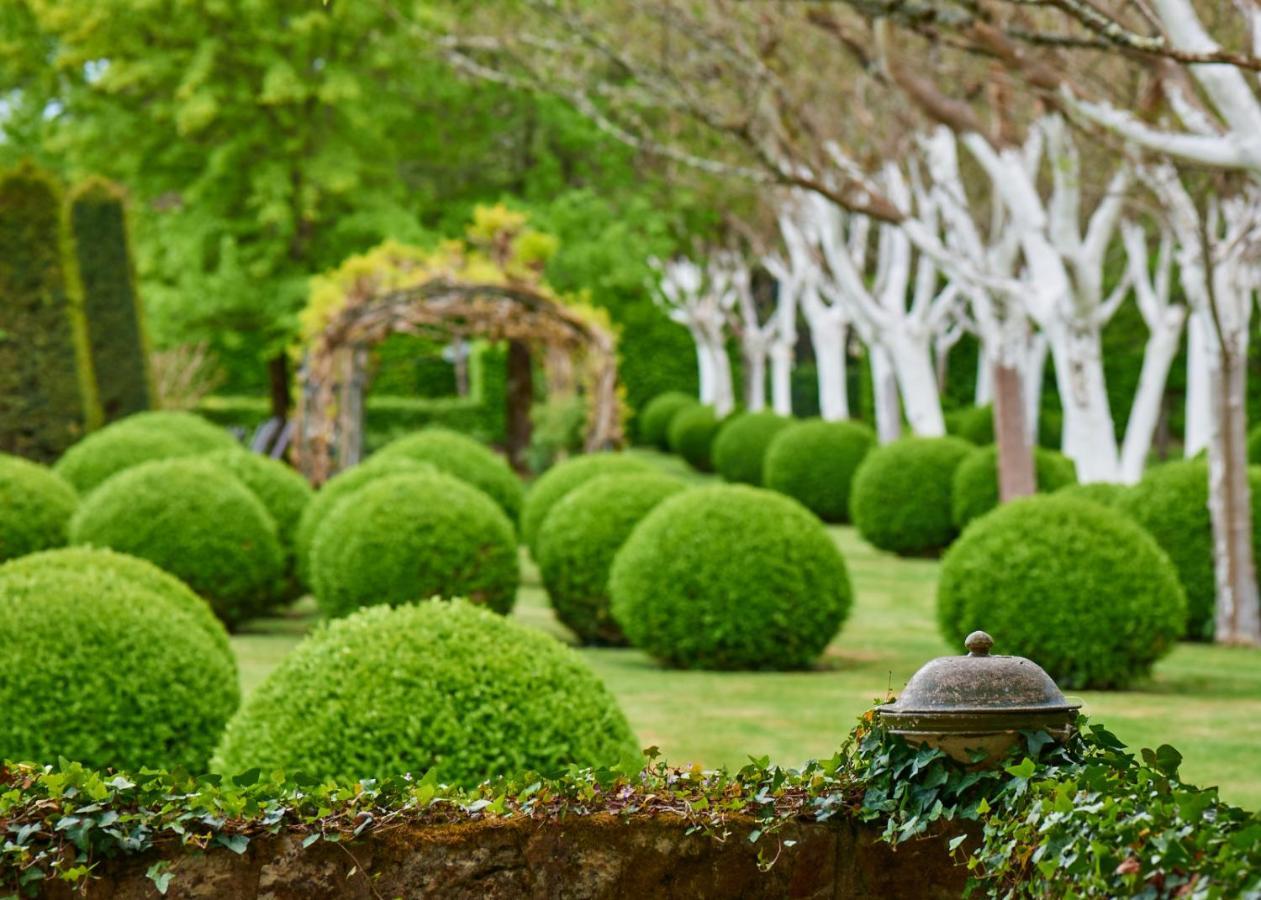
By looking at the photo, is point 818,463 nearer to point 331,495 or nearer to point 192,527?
point 331,495

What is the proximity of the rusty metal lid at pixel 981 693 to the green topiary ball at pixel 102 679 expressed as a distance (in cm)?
381

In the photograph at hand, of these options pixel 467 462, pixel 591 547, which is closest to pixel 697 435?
pixel 467 462

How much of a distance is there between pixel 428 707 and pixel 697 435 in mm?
29639

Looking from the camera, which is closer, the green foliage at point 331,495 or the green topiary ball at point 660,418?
the green foliage at point 331,495

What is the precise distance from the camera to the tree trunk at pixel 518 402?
98.2 ft

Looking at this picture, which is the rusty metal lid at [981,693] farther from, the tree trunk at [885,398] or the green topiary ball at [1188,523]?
the tree trunk at [885,398]

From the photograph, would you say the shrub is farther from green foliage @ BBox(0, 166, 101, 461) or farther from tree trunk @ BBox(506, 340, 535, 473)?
tree trunk @ BBox(506, 340, 535, 473)

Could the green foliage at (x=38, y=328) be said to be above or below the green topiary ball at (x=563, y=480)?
above

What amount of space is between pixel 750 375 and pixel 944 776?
35.6 meters

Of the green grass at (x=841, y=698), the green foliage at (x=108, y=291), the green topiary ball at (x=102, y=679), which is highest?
the green foliage at (x=108, y=291)

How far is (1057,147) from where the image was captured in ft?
51.4

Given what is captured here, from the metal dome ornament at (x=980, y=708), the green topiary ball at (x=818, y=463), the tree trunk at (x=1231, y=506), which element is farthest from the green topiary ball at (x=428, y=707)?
the green topiary ball at (x=818, y=463)

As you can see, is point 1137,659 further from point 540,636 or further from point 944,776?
point 944,776

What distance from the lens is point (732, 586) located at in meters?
12.0
